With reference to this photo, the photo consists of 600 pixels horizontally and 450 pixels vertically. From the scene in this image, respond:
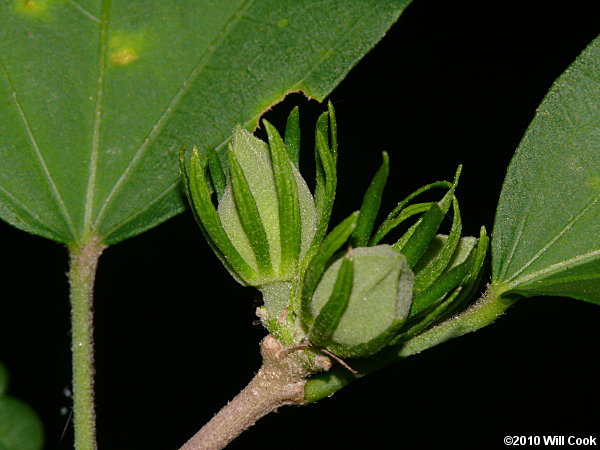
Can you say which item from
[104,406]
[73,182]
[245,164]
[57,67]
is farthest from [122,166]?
[104,406]

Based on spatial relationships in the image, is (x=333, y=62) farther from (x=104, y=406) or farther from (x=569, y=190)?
(x=104, y=406)

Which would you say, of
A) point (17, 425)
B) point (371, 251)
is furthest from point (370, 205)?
point (17, 425)

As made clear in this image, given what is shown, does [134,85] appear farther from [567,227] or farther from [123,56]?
[567,227]

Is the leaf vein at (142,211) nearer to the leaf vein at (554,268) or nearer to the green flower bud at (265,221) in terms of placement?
the green flower bud at (265,221)

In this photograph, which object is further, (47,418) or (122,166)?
(47,418)

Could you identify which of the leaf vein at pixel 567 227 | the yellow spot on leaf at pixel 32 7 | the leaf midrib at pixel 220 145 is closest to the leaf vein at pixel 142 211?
the leaf midrib at pixel 220 145

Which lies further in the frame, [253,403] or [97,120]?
[97,120]

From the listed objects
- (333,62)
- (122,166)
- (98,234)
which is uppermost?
(333,62)
